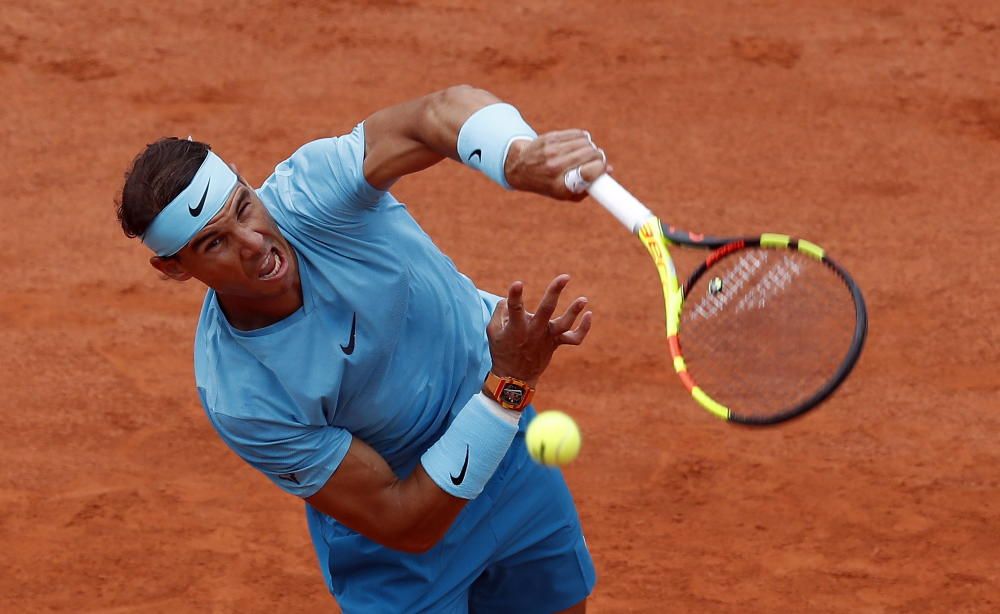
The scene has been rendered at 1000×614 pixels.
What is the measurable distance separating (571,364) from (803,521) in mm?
1315

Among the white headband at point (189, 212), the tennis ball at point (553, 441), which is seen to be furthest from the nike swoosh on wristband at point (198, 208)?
the tennis ball at point (553, 441)

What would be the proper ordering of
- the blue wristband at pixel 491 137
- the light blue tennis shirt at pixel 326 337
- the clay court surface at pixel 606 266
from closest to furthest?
the blue wristband at pixel 491 137 < the light blue tennis shirt at pixel 326 337 < the clay court surface at pixel 606 266

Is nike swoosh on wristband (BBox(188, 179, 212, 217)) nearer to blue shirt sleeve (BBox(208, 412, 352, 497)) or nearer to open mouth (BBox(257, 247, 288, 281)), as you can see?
open mouth (BBox(257, 247, 288, 281))

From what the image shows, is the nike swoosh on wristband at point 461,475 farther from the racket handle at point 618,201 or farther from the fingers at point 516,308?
the racket handle at point 618,201

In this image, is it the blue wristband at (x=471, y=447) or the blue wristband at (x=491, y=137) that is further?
the blue wristband at (x=471, y=447)

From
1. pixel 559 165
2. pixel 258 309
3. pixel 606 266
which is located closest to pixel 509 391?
pixel 258 309

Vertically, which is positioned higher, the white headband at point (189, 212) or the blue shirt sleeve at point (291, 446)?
the white headband at point (189, 212)

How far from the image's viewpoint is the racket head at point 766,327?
3504mm

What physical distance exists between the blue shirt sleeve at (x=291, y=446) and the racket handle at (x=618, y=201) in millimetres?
909

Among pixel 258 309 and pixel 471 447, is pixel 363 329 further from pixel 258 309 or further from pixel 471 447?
pixel 471 447

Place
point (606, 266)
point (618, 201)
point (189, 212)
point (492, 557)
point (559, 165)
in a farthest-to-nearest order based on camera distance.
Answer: point (606, 266), point (492, 557), point (189, 212), point (618, 201), point (559, 165)

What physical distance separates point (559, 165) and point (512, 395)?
28.7 inches

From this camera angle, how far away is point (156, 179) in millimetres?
3352

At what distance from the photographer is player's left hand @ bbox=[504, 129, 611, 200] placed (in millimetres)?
2951
